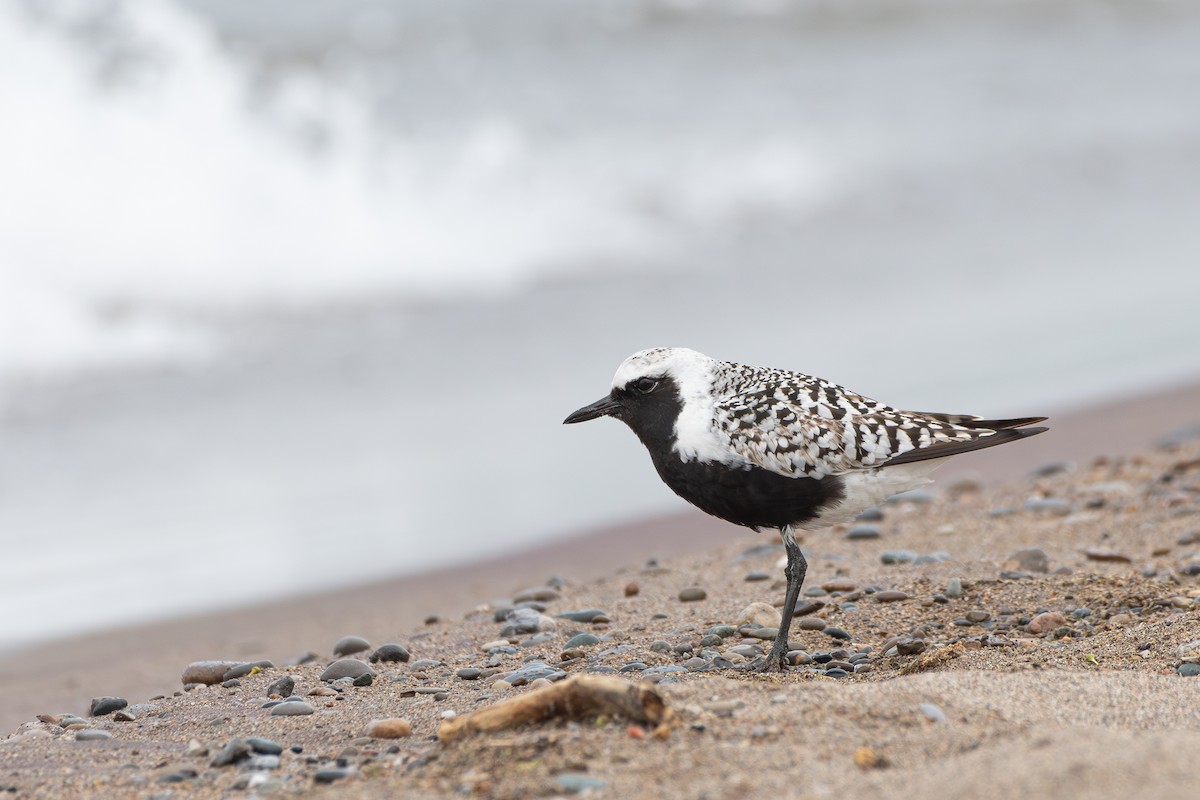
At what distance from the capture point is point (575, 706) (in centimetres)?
391

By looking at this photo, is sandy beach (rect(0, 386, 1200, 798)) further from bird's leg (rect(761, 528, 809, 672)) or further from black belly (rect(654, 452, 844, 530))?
black belly (rect(654, 452, 844, 530))

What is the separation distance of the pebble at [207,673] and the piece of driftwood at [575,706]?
2.00m

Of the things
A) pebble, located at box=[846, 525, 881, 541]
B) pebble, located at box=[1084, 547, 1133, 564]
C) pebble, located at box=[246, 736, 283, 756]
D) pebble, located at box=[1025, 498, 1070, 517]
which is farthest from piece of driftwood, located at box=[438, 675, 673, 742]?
pebble, located at box=[1025, 498, 1070, 517]

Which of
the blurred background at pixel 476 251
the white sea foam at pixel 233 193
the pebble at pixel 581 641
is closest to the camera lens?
the pebble at pixel 581 641

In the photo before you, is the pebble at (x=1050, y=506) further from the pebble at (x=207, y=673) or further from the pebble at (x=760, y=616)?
the pebble at (x=207, y=673)

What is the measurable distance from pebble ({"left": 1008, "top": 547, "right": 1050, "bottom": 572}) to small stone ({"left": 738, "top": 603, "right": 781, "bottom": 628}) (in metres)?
1.37

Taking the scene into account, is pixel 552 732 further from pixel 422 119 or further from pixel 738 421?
pixel 422 119

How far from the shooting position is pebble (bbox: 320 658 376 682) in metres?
5.38

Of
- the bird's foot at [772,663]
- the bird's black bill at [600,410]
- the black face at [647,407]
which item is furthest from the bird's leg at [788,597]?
the bird's black bill at [600,410]

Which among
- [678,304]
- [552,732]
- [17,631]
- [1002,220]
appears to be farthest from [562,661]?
[1002,220]

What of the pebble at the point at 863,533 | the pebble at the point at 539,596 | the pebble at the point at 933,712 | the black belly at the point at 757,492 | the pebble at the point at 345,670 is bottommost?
the pebble at the point at 933,712

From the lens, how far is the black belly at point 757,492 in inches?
208

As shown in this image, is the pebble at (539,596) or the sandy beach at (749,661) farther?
the pebble at (539,596)

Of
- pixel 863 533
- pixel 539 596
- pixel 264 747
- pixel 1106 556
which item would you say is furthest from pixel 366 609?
pixel 1106 556
